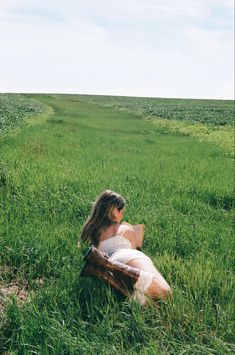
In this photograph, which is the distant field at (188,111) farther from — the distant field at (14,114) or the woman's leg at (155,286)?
the woman's leg at (155,286)

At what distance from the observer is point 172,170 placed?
1049cm

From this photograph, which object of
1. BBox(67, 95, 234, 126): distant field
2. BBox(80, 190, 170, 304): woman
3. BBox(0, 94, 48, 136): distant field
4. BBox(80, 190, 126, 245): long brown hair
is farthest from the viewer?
BBox(67, 95, 234, 126): distant field

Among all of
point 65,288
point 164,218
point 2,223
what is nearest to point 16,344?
point 65,288

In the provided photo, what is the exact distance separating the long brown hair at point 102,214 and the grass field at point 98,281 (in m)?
0.27

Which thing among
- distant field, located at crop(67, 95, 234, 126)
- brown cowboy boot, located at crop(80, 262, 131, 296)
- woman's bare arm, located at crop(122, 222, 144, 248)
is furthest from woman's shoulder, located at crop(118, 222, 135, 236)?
distant field, located at crop(67, 95, 234, 126)

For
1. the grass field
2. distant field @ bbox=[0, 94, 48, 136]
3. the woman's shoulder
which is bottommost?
the grass field

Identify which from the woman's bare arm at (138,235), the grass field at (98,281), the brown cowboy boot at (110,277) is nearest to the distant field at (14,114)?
the grass field at (98,281)

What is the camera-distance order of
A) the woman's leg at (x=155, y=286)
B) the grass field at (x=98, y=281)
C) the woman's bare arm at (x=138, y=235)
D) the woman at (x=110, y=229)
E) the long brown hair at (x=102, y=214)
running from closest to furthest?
1. the grass field at (x=98, y=281)
2. the woman's leg at (x=155, y=286)
3. the woman at (x=110, y=229)
4. the long brown hair at (x=102, y=214)
5. the woman's bare arm at (x=138, y=235)

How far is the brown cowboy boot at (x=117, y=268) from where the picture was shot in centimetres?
356

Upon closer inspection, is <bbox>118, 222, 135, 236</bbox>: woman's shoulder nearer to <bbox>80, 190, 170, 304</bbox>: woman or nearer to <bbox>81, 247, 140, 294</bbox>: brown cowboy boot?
<bbox>80, 190, 170, 304</bbox>: woman

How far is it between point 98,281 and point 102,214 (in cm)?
74

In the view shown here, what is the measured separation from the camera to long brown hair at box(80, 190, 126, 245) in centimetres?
437

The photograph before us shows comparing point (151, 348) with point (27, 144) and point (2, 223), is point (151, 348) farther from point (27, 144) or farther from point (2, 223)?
point (27, 144)

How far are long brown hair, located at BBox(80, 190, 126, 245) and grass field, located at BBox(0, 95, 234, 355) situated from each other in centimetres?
27
